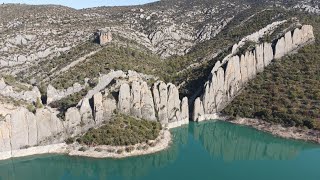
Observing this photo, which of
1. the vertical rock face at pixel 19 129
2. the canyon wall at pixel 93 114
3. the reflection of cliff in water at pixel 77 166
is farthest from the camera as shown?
the canyon wall at pixel 93 114

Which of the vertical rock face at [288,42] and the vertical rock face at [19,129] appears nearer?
the vertical rock face at [19,129]

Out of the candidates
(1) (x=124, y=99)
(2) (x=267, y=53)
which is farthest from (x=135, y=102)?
(2) (x=267, y=53)

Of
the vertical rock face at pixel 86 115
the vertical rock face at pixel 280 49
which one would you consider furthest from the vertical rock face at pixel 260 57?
the vertical rock face at pixel 86 115

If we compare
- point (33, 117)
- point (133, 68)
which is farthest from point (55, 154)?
point (133, 68)

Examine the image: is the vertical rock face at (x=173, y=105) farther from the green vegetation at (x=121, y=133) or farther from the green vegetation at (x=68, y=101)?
the green vegetation at (x=68, y=101)

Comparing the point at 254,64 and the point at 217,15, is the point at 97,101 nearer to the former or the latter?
the point at 254,64

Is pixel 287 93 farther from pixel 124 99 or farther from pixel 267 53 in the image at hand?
pixel 124 99
